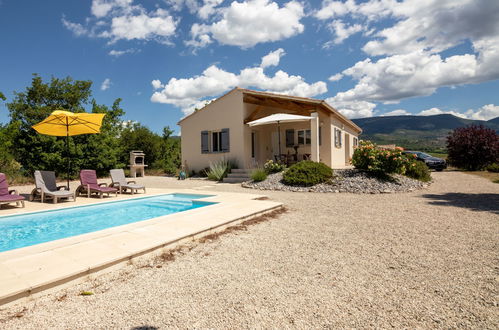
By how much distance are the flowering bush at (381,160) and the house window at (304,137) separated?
476 centimetres

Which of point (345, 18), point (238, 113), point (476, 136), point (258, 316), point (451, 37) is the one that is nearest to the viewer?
point (258, 316)

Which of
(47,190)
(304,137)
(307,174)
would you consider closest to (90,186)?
(47,190)

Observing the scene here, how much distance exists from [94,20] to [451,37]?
17.8m

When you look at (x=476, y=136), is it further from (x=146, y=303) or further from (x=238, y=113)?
(x=146, y=303)

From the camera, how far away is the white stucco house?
49.0 ft

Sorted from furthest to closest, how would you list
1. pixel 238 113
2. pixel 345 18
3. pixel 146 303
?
1. pixel 238 113
2. pixel 345 18
3. pixel 146 303

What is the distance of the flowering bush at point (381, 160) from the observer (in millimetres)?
10523

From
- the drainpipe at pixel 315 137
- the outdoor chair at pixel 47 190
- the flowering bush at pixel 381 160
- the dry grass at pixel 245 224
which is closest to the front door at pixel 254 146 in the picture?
the drainpipe at pixel 315 137

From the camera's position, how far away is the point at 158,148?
76.2 ft

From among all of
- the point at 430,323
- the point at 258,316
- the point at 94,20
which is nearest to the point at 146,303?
the point at 258,316

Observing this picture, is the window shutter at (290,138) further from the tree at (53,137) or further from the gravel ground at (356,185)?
the tree at (53,137)

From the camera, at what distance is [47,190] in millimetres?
8023

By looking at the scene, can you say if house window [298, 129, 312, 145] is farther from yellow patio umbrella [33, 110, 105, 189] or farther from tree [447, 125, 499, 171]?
tree [447, 125, 499, 171]

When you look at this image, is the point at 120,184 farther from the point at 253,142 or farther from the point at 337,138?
the point at 337,138
